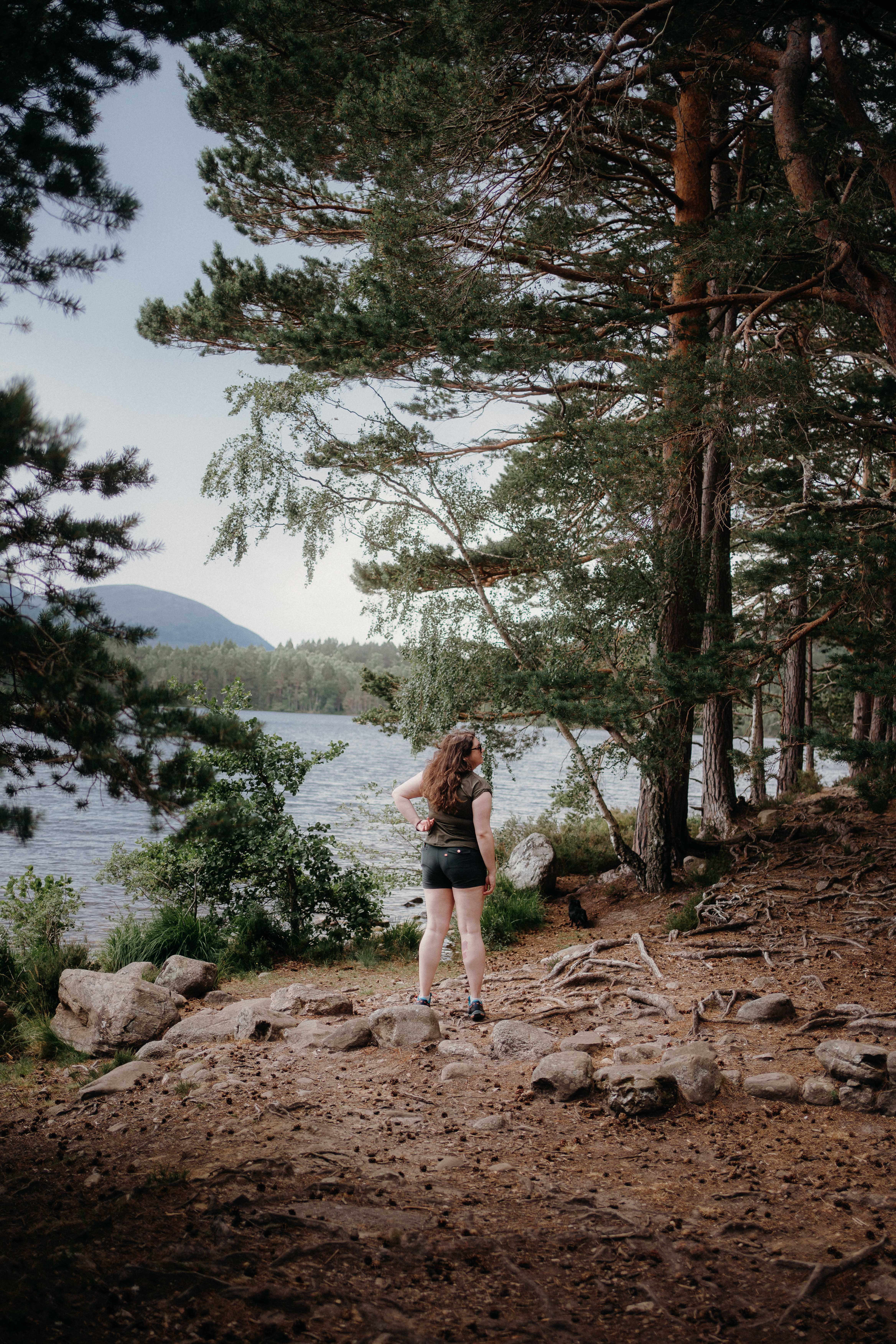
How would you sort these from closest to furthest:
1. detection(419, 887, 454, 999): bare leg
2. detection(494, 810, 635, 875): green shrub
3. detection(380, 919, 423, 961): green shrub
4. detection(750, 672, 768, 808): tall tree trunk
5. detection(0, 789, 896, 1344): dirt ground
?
1. detection(0, 789, 896, 1344): dirt ground
2. detection(419, 887, 454, 999): bare leg
3. detection(380, 919, 423, 961): green shrub
4. detection(750, 672, 768, 808): tall tree trunk
5. detection(494, 810, 635, 875): green shrub

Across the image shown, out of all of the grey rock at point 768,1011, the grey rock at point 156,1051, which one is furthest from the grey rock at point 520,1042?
the grey rock at point 156,1051

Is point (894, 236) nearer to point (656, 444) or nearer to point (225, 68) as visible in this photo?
point (656, 444)

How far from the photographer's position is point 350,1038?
4973mm

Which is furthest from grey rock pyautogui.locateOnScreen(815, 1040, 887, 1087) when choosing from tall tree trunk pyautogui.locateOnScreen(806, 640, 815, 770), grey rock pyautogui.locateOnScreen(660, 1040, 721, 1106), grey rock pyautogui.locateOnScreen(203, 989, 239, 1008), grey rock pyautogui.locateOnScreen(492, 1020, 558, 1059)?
tall tree trunk pyautogui.locateOnScreen(806, 640, 815, 770)

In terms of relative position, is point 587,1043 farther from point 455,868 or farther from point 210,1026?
point 210,1026

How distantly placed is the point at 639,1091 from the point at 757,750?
6.24 metres

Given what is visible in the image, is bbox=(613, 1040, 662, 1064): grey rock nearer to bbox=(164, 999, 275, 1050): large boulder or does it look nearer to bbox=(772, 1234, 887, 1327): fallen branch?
bbox=(772, 1234, 887, 1327): fallen branch

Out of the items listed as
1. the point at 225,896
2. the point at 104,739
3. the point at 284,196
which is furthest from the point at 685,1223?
the point at 284,196

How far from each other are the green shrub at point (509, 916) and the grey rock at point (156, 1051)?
3643mm

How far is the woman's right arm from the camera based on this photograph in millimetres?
5309

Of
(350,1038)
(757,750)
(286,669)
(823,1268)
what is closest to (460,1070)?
(350,1038)

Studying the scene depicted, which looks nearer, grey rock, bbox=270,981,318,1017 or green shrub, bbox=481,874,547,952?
grey rock, bbox=270,981,318,1017

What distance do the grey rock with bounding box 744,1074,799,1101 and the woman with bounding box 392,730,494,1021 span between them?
1.74m

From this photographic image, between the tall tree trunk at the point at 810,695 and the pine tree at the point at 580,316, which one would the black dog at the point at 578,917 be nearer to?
the pine tree at the point at 580,316
